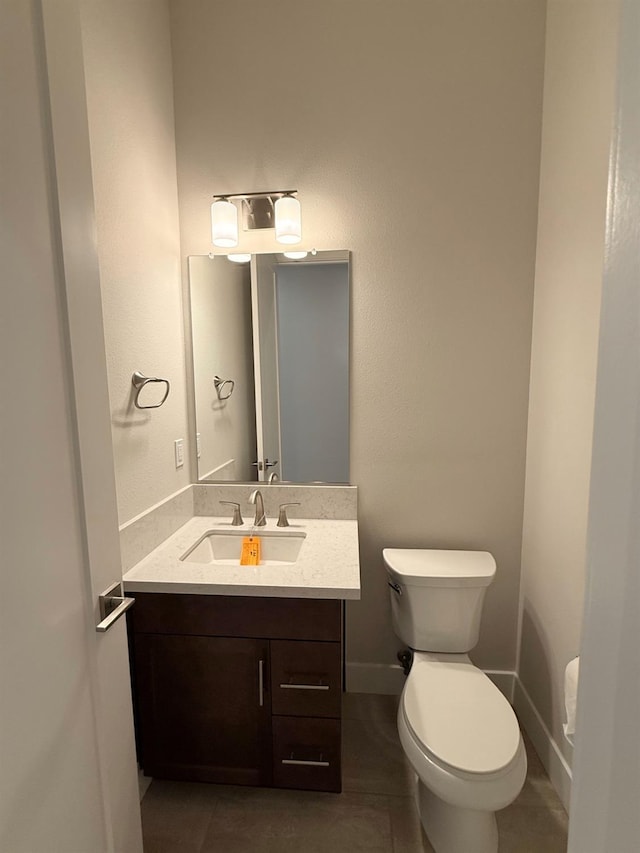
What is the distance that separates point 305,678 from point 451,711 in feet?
1.50

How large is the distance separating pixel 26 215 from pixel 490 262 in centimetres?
160

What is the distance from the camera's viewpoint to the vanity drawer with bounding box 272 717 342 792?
4.69ft

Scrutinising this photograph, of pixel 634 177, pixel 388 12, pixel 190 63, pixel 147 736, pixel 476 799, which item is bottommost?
pixel 147 736

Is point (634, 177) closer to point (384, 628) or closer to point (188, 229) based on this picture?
point (188, 229)

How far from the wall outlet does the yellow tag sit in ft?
1.38

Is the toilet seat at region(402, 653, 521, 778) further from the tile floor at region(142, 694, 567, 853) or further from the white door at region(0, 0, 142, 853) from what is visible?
the white door at region(0, 0, 142, 853)

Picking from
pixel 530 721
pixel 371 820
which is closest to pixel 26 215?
pixel 371 820

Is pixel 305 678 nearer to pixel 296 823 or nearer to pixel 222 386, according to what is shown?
pixel 296 823

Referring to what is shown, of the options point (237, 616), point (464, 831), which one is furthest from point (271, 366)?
point (464, 831)

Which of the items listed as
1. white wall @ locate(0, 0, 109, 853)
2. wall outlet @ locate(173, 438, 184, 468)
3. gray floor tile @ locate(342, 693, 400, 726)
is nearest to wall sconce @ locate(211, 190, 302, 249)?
wall outlet @ locate(173, 438, 184, 468)

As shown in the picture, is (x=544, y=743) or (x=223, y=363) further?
(x=223, y=363)

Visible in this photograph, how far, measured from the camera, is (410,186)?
1.75 m

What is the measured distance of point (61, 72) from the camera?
75 cm

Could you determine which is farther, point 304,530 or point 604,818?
point 304,530
